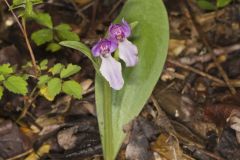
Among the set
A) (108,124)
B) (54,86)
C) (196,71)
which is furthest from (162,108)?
(54,86)

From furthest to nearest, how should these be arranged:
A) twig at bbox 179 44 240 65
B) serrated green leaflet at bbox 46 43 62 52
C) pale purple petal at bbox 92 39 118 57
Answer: twig at bbox 179 44 240 65
serrated green leaflet at bbox 46 43 62 52
pale purple petal at bbox 92 39 118 57

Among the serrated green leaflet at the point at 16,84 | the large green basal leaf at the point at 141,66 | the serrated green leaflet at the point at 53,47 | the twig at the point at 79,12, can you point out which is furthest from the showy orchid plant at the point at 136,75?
the twig at the point at 79,12

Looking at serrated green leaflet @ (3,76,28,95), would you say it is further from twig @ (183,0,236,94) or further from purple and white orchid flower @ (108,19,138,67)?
twig @ (183,0,236,94)

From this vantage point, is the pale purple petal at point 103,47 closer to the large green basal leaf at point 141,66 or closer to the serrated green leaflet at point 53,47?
the large green basal leaf at point 141,66

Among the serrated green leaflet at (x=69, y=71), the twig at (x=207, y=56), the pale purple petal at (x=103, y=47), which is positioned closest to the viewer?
the pale purple petal at (x=103, y=47)

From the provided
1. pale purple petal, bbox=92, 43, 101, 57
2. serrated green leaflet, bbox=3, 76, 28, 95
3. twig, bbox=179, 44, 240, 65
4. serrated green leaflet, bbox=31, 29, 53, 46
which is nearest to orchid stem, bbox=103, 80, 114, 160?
pale purple petal, bbox=92, 43, 101, 57

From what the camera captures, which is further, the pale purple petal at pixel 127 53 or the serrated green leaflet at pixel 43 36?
the serrated green leaflet at pixel 43 36

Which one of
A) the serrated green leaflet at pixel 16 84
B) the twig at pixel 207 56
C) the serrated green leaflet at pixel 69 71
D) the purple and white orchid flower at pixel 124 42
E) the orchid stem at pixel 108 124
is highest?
the purple and white orchid flower at pixel 124 42

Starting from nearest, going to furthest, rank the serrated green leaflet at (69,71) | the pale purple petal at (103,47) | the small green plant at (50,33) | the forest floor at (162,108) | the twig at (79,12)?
the pale purple petal at (103,47) < the serrated green leaflet at (69,71) < the forest floor at (162,108) < the small green plant at (50,33) < the twig at (79,12)
